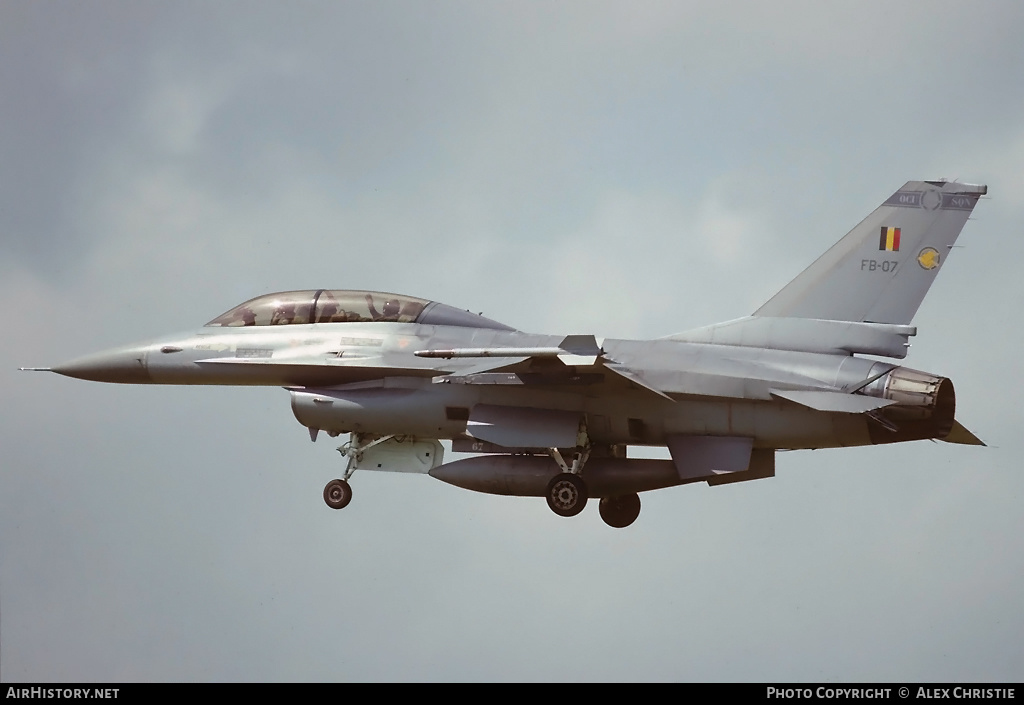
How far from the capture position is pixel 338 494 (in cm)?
2372

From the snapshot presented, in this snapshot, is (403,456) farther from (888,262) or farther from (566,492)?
(888,262)

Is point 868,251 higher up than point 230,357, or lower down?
higher up

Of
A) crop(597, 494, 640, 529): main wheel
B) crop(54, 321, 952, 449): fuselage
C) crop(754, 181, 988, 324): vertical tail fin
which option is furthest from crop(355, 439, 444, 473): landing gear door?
crop(754, 181, 988, 324): vertical tail fin

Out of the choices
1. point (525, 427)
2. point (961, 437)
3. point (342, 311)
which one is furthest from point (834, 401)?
point (342, 311)

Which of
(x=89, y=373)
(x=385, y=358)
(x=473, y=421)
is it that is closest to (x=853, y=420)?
(x=473, y=421)

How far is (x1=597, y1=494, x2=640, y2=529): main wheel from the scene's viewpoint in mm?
24297

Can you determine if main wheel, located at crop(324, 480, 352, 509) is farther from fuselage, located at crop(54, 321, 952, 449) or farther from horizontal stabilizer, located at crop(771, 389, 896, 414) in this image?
horizontal stabilizer, located at crop(771, 389, 896, 414)

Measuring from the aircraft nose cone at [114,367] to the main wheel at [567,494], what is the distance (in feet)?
20.8

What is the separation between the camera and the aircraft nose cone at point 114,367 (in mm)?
23891

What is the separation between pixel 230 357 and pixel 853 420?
29.5 feet

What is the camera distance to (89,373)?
79.5ft

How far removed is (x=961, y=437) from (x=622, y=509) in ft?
17.6

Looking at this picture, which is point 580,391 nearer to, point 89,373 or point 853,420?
point 853,420
